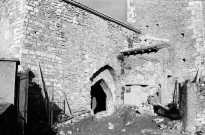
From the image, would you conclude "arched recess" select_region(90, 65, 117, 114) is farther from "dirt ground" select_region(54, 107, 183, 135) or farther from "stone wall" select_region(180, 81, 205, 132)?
"stone wall" select_region(180, 81, 205, 132)

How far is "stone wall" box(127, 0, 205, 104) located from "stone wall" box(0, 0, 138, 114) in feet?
8.88

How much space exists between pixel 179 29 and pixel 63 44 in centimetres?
610

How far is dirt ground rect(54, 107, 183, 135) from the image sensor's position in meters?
9.28

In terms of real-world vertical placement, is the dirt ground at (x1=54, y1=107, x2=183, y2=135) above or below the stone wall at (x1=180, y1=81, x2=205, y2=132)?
below

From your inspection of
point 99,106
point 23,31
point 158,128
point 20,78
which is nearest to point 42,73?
point 23,31

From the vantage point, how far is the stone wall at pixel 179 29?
1356 centimetres

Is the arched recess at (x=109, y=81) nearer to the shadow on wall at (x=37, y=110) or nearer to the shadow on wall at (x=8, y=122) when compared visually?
the shadow on wall at (x=37, y=110)

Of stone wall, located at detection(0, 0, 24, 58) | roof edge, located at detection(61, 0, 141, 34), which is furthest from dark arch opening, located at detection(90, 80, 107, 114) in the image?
stone wall, located at detection(0, 0, 24, 58)

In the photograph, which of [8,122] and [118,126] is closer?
[8,122]

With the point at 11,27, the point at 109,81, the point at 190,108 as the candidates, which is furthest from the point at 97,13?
the point at 190,108

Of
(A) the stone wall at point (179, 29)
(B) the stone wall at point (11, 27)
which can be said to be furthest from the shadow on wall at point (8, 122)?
(A) the stone wall at point (179, 29)

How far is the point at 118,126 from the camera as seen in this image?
408 inches

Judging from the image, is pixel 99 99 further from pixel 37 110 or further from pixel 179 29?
pixel 37 110

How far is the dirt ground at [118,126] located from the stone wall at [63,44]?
1145mm
